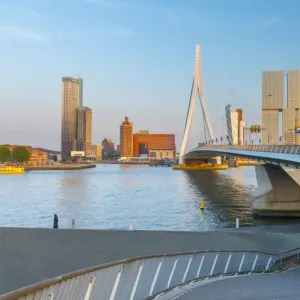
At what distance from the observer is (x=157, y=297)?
712 cm

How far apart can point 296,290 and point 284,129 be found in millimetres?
62462

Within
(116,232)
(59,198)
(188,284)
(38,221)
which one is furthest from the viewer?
(59,198)

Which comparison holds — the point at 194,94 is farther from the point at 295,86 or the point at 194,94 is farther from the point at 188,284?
the point at 188,284

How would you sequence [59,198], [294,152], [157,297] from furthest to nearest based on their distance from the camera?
[59,198], [294,152], [157,297]

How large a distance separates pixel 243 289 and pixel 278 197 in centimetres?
2972

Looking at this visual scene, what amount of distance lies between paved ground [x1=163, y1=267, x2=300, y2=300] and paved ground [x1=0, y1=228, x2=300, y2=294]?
13.1ft

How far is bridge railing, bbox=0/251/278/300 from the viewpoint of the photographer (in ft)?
14.2

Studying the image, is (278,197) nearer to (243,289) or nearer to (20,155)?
(243,289)

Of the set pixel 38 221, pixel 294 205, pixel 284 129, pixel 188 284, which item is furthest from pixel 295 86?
pixel 188 284

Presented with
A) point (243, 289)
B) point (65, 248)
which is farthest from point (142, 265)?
point (65, 248)

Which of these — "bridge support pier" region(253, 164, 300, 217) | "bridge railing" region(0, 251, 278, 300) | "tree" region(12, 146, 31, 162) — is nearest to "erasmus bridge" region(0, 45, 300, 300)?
"bridge railing" region(0, 251, 278, 300)

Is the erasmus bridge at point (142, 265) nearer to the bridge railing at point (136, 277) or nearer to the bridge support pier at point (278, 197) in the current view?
the bridge railing at point (136, 277)

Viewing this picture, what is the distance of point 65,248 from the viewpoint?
1231 cm

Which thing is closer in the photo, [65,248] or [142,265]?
[142,265]
